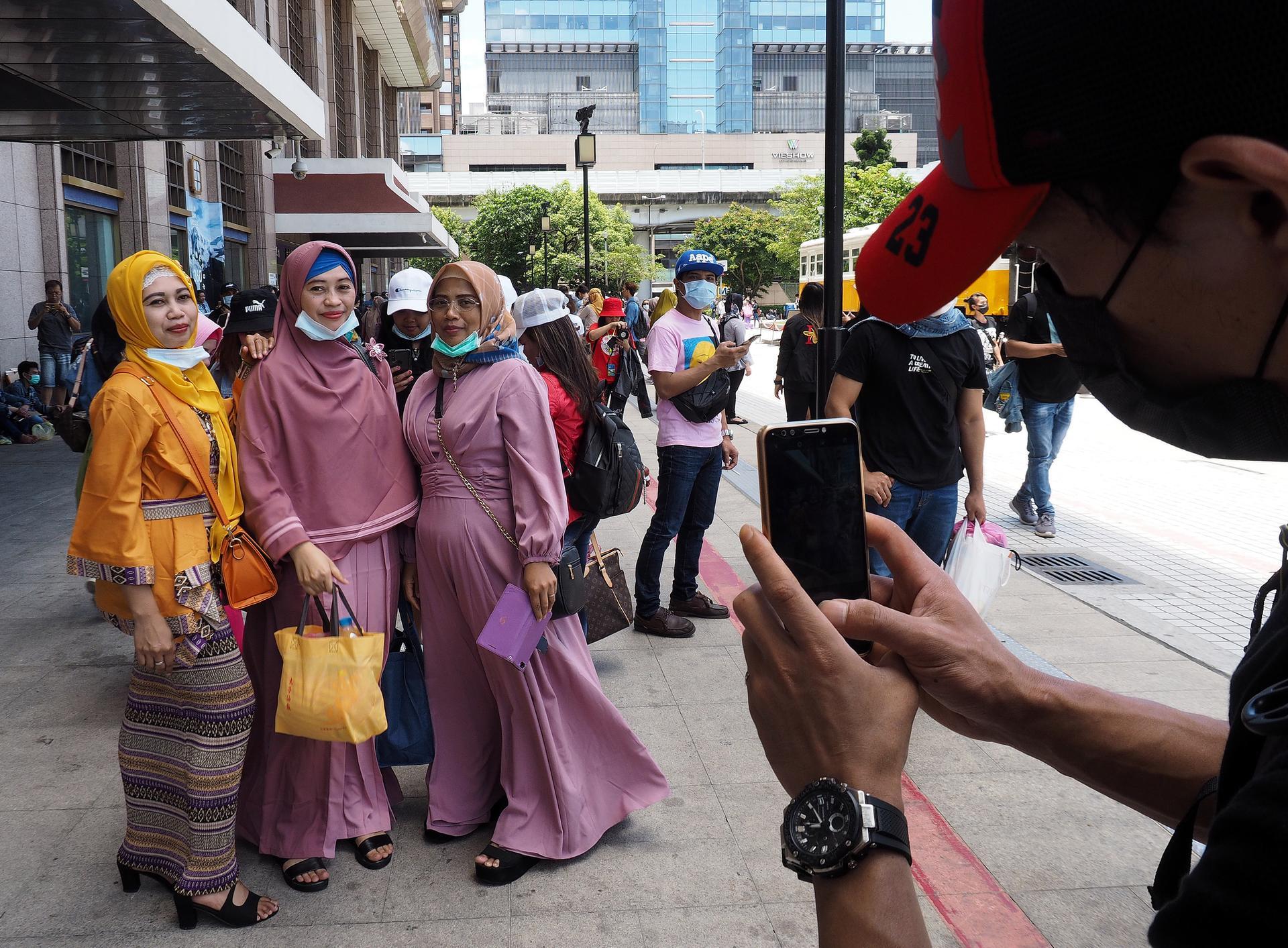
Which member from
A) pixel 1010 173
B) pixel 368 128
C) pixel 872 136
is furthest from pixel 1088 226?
pixel 872 136

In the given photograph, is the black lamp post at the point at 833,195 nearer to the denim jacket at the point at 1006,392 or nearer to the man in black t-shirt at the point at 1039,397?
the man in black t-shirt at the point at 1039,397

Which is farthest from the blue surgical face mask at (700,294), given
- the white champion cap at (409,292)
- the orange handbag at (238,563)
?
the orange handbag at (238,563)

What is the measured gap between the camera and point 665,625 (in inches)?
235

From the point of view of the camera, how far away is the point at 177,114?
394 inches

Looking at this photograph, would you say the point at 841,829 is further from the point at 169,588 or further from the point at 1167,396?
the point at 169,588

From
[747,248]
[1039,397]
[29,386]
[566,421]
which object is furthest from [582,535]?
[747,248]

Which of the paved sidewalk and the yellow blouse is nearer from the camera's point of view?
the yellow blouse

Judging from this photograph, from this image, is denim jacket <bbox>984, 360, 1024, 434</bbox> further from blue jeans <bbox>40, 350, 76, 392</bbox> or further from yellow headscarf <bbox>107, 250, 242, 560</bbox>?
blue jeans <bbox>40, 350, 76, 392</bbox>

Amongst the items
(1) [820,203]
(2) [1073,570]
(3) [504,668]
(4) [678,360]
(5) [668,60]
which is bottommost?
(2) [1073,570]

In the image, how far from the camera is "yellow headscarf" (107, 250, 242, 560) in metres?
3.22

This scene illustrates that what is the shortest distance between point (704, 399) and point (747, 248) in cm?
7772

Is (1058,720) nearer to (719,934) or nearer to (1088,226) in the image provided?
(1088,226)

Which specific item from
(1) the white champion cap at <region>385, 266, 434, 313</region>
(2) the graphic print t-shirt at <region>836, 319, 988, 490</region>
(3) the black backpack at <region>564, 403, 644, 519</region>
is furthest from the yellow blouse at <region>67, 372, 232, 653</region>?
(1) the white champion cap at <region>385, 266, 434, 313</region>

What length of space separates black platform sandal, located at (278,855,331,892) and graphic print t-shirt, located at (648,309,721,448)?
3.10m
